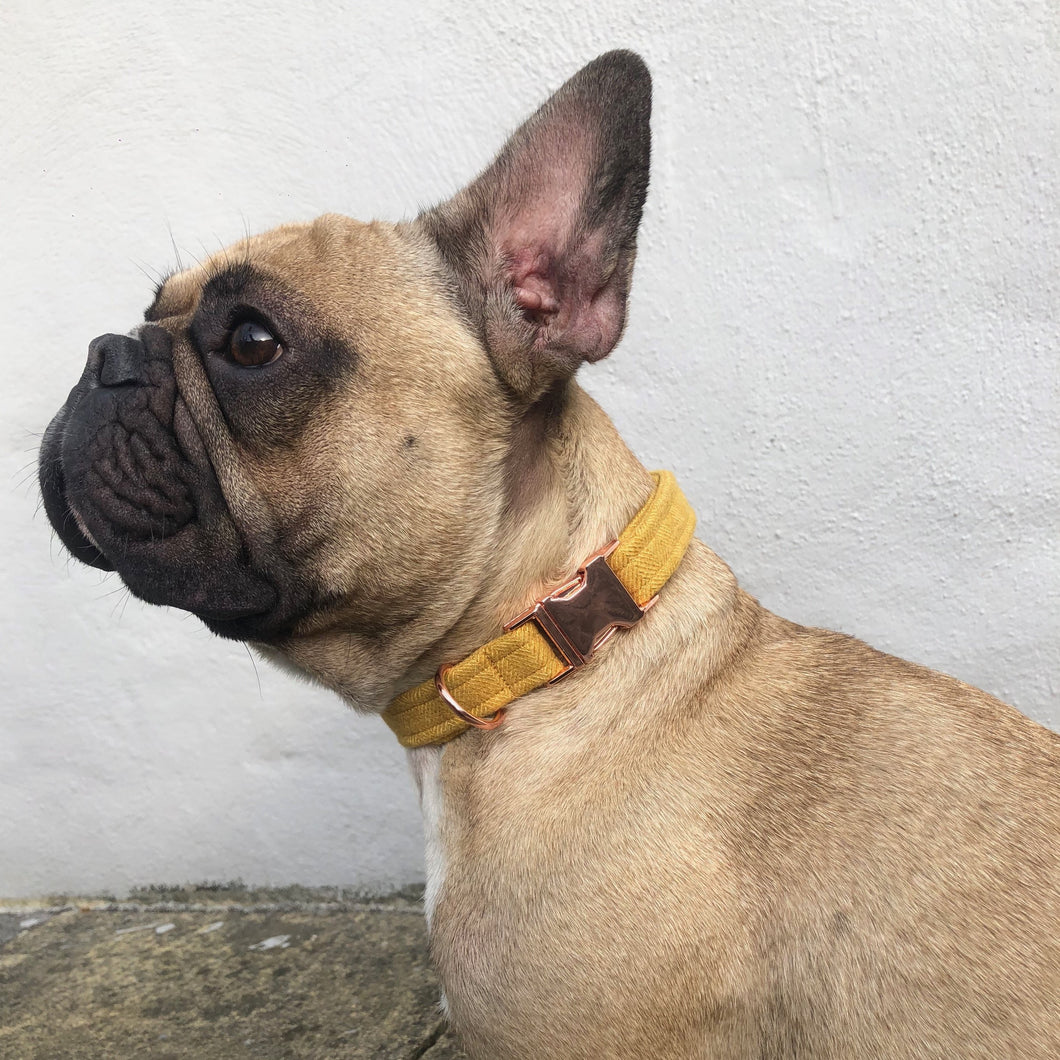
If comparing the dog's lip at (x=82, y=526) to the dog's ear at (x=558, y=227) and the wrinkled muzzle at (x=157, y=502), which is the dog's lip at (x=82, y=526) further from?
the dog's ear at (x=558, y=227)

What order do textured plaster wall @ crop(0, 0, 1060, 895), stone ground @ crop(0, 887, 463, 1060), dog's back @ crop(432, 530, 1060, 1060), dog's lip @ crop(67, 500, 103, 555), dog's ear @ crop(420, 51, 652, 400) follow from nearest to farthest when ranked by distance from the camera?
dog's back @ crop(432, 530, 1060, 1060), dog's ear @ crop(420, 51, 652, 400), dog's lip @ crop(67, 500, 103, 555), stone ground @ crop(0, 887, 463, 1060), textured plaster wall @ crop(0, 0, 1060, 895)

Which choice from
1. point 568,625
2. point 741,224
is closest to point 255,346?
point 568,625

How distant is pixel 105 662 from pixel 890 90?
10.2ft

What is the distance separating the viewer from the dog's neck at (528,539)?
1965 mm

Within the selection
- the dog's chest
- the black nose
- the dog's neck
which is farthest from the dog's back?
the black nose

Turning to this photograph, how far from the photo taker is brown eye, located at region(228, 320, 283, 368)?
1887mm

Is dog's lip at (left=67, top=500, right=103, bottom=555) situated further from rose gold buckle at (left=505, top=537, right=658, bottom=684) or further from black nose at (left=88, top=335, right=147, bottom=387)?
rose gold buckle at (left=505, top=537, right=658, bottom=684)

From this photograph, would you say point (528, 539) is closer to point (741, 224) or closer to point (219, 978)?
point (741, 224)

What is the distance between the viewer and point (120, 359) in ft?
6.46

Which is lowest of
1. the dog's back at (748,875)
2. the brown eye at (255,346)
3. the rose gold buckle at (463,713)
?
the dog's back at (748,875)

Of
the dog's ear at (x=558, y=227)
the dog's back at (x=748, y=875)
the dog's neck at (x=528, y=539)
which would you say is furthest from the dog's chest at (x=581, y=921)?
the dog's ear at (x=558, y=227)

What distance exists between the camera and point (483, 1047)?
1.82 metres

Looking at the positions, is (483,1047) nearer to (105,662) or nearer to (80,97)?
(105,662)

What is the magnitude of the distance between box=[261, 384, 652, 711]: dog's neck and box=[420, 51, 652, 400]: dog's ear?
0.39ft
